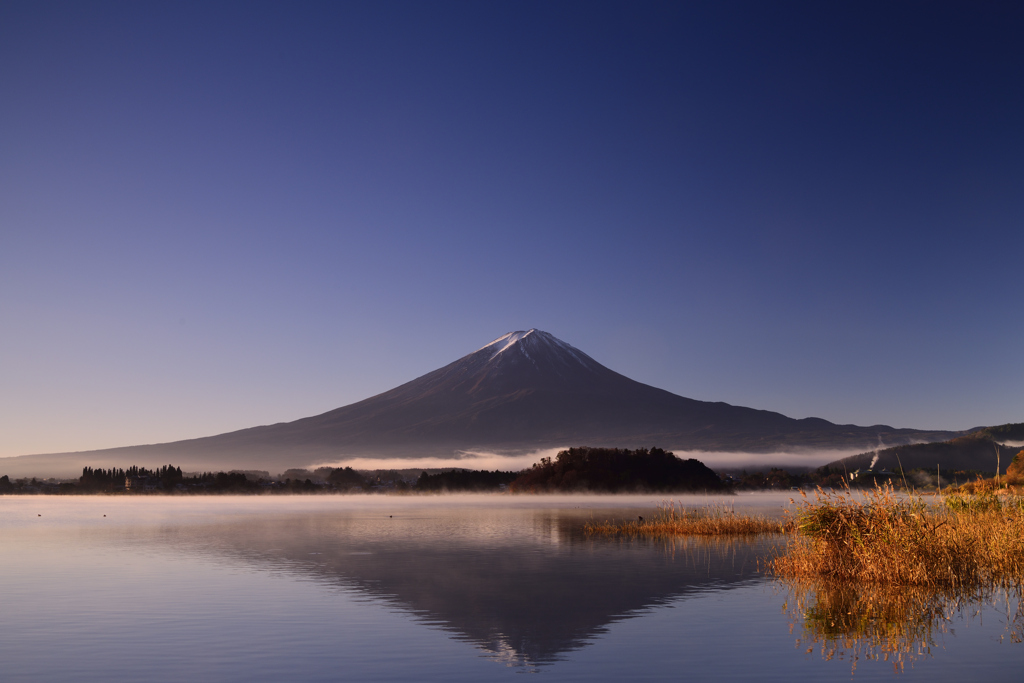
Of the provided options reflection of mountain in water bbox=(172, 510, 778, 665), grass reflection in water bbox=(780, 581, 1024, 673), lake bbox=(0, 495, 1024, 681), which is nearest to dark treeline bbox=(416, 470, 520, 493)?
reflection of mountain in water bbox=(172, 510, 778, 665)

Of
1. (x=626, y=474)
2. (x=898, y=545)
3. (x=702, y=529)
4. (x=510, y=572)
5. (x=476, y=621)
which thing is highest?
(x=626, y=474)

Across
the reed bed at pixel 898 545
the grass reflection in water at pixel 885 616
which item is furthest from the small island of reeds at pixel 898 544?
the grass reflection in water at pixel 885 616

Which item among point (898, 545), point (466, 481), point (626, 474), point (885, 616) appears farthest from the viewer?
point (466, 481)

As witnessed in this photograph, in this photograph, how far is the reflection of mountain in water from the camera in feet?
56.4

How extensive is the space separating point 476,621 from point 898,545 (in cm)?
967

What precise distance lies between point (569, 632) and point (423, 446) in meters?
185

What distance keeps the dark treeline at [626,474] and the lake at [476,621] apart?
284 feet

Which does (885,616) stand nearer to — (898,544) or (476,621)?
(898,544)

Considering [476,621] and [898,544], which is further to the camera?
[898,544]

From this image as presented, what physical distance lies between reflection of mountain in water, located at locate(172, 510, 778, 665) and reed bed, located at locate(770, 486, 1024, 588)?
8.04 feet

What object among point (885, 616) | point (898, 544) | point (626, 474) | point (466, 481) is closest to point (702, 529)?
point (898, 544)

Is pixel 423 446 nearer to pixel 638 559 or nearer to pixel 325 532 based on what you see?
pixel 325 532

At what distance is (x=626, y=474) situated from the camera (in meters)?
117

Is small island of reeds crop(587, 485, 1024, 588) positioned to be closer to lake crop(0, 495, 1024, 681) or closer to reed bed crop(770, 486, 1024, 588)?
reed bed crop(770, 486, 1024, 588)
